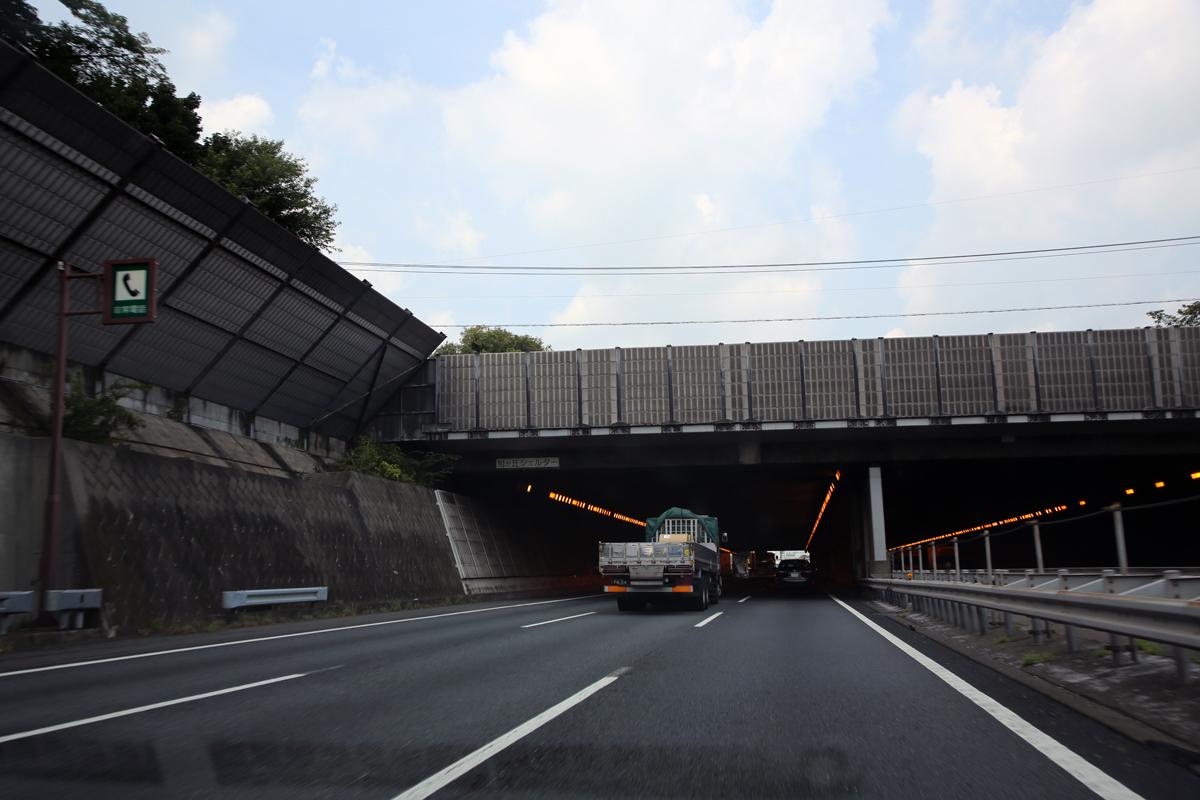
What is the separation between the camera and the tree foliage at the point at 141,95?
29.5 meters

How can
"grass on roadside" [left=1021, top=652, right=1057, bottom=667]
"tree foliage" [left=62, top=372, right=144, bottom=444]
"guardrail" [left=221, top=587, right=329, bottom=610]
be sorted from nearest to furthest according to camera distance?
"grass on roadside" [left=1021, top=652, right=1057, bottom=667], "tree foliage" [left=62, top=372, right=144, bottom=444], "guardrail" [left=221, top=587, right=329, bottom=610]

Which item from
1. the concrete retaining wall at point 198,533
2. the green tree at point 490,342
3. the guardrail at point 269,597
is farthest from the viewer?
the green tree at point 490,342

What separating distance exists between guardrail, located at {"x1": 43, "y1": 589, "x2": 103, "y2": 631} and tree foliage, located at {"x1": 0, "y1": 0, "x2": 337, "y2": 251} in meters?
18.2

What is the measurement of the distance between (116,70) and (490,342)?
43.0 m

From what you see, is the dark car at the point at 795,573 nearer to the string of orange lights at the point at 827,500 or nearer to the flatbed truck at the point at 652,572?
the string of orange lights at the point at 827,500

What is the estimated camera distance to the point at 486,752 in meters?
5.71

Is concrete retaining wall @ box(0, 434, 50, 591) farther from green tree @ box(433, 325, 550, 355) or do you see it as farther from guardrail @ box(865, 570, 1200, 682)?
green tree @ box(433, 325, 550, 355)

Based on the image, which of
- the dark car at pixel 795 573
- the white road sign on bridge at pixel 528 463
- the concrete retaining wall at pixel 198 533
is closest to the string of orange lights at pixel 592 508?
the white road sign on bridge at pixel 528 463

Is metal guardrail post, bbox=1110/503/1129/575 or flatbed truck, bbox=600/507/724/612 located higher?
metal guardrail post, bbox=1110/503/1129/575

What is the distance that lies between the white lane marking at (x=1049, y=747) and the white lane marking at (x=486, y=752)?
3.39 metres

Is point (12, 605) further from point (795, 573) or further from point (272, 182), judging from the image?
point (795, 573)

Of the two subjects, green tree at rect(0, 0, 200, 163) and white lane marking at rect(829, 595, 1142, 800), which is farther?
green tree at rect(0, 0, 200, 163)

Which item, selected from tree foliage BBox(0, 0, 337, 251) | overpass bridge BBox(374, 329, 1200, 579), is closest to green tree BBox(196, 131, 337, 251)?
tree foliage BBox(0, 0, 337, 251)

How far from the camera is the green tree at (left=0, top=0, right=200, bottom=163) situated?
97.3 feet
